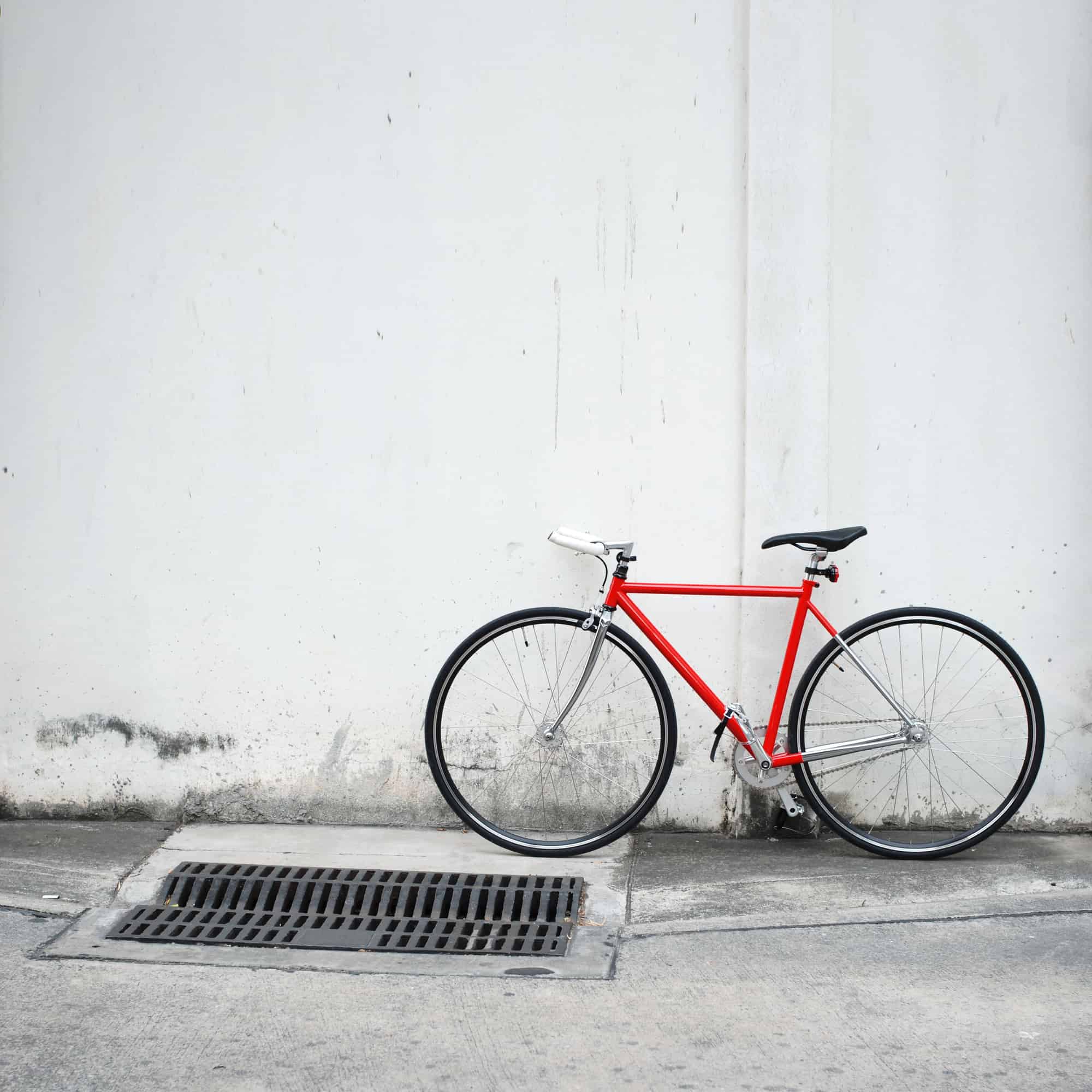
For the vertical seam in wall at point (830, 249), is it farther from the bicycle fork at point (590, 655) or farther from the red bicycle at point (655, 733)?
the bicycle fork at point (590, 655)

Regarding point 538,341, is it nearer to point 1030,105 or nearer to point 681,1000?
point 1030,105

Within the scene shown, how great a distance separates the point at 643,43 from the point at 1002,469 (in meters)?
2.21

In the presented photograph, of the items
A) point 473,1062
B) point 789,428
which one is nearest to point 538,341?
point 789,428

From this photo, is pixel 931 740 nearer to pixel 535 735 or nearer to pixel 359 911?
pixel 535 735

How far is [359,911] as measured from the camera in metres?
4.12

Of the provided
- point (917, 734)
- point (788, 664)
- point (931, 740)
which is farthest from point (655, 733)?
point (931, 740)

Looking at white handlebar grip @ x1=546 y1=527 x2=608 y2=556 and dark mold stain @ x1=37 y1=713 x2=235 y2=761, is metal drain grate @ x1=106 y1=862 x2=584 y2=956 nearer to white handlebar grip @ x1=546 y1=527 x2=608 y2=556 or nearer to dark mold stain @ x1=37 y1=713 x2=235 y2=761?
dark mold stain @ x1=37 y1=713 x2=235 y2=761

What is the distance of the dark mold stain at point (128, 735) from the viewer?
16.3 feet

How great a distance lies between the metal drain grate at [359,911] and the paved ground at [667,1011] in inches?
8.9

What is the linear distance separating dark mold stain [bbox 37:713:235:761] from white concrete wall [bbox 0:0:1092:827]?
21 mm

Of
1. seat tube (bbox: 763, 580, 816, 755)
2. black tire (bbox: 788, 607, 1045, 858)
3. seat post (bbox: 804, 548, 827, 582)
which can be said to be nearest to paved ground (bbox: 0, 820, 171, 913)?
seat tube (bbox: 763, 580, 816, 755)

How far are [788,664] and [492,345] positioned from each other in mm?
1723

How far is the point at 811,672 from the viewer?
14.9 feet

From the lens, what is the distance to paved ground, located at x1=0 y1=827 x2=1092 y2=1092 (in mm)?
2971
